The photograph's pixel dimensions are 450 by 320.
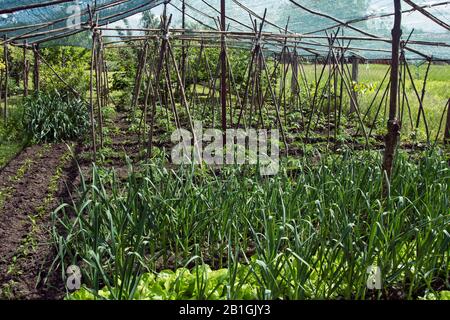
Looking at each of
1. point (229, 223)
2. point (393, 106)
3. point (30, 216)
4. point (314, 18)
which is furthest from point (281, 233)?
point (314, 18)

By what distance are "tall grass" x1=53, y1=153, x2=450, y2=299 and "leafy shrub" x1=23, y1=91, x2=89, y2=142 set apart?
3684 millimetres

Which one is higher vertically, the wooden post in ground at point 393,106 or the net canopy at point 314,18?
the net canopy at point 314,18

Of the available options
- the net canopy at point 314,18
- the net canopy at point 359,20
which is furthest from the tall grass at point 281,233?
the net canopy at point 359,20

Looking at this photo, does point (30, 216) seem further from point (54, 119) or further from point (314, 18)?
point (314, 18)

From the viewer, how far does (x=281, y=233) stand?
7.66 feet

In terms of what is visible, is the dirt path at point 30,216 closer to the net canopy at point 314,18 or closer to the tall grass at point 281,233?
the tall grass at point 281,233

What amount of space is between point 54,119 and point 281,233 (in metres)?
5.42

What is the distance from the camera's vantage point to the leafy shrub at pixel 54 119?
274 inches

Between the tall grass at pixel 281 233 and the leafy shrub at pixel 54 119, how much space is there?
368 cm

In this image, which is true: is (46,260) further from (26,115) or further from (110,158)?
(26,115)

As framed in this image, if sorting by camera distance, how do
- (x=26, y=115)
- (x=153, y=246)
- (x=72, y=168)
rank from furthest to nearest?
1. (x=26, y=115)
2. (x=72, y=168)
3. (x=153, y=246)

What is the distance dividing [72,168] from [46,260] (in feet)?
8.37

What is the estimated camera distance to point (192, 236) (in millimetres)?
2973
